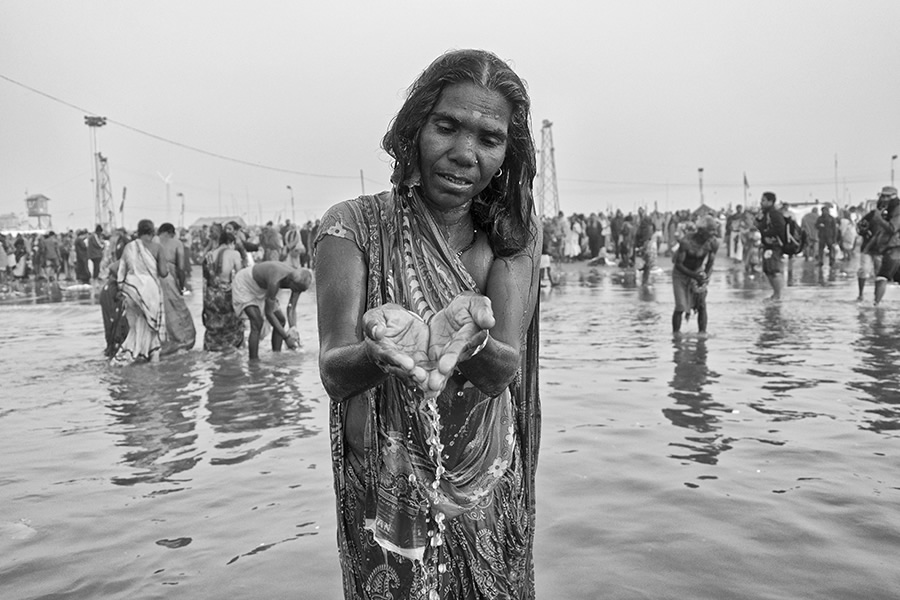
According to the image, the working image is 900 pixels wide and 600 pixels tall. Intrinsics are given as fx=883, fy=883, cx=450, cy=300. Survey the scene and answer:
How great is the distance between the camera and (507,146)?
6.93 ft

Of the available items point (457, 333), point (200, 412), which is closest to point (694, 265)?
point (200, 412)

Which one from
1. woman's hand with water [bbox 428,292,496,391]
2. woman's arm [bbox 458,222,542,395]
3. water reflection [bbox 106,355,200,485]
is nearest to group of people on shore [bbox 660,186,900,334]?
water reflection [bbox 106,355,200,485]

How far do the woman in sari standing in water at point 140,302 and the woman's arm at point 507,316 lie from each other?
9.42m

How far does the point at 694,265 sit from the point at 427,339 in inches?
402

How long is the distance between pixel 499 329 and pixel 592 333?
10292 mm

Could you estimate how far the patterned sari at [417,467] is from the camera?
1.98 metres

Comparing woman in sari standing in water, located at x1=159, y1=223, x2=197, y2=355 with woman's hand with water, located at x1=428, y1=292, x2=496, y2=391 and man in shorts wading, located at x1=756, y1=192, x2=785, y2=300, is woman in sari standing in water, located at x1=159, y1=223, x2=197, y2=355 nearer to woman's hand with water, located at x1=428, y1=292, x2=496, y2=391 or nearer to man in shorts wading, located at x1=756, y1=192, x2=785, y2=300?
man in shorts wading, located at x1=756, y1=192, x2=785, y2=300

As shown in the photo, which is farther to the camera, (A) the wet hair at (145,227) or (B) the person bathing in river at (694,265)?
(B) the person bathing in river at (694,265)

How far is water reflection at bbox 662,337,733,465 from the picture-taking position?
5.73 meters

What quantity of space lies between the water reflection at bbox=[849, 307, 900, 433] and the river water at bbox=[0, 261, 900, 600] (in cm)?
4

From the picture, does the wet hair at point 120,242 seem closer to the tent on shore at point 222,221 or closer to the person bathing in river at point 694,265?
the tent on shore at point 222,221

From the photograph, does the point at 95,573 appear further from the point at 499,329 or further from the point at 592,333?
the point at 592,333

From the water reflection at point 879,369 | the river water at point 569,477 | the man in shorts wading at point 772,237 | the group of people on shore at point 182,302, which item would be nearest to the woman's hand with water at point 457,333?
the river water at point 569,477

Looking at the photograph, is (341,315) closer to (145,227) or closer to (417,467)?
(417,467)
